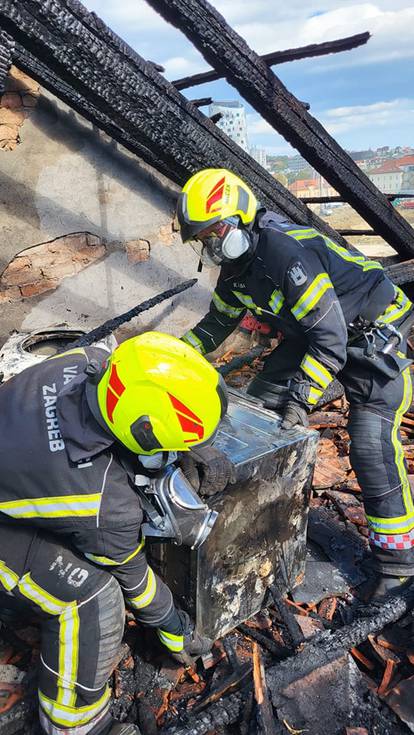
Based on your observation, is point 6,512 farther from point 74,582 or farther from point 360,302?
point 360,302

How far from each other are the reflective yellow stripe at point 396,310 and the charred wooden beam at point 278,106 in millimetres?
2001

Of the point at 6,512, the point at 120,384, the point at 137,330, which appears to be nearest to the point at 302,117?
the point at 137,330

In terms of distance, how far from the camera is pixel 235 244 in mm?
2973

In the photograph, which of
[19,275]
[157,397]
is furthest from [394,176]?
[157,397]

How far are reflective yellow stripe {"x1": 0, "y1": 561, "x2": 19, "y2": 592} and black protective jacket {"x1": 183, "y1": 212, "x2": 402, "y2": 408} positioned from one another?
67.0 inches

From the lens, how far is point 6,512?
207 centimetres

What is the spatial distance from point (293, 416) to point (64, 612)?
1493 mm

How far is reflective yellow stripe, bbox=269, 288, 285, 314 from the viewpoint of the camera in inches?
122

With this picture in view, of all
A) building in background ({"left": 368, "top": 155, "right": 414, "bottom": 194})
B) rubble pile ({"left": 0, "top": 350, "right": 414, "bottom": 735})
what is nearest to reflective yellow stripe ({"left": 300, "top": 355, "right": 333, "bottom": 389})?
rubble pile ({"left": 0, "top": 350, "right": 414, "bottom": 735})

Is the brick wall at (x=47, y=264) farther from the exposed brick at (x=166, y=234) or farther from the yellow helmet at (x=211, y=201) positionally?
the yellow helmet at (x=211, y=201)

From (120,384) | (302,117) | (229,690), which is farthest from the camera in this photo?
(302,117)

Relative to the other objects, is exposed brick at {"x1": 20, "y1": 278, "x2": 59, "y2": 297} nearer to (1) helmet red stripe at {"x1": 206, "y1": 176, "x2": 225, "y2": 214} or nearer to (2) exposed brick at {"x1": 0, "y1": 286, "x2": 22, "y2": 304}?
(2) exposed brick at {"x1": 0, "y1": 286, "x2": 22, "y2": 304}

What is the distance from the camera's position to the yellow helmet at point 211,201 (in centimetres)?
289

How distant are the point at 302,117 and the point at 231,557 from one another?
12.2ft
